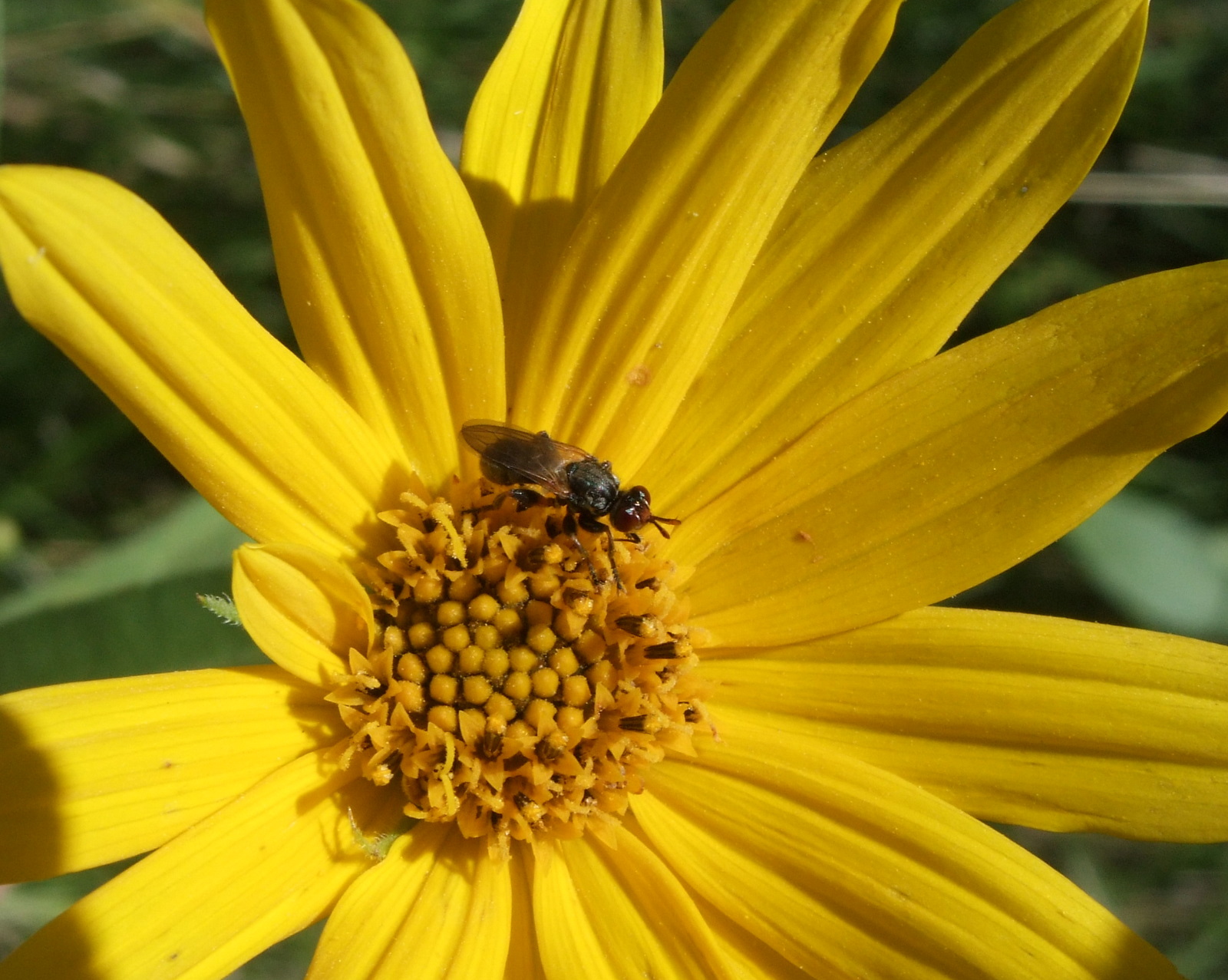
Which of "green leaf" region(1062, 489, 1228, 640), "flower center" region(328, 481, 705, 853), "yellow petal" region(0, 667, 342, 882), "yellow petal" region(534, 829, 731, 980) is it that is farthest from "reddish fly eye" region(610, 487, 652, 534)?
"green leaf" region(1062, 489, 1228, 640)

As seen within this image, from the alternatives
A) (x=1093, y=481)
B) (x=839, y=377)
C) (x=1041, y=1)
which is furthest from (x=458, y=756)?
(x=1041, y=1)

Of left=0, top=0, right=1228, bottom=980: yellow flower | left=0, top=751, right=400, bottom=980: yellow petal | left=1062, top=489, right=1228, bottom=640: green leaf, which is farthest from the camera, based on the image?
left=1062, top=489, right=1228, bottom=640: green leaf

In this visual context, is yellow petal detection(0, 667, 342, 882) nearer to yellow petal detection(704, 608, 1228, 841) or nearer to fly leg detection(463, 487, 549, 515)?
fly leg detection(463, 487, 549, 515)

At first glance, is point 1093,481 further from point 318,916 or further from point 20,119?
point 20,119

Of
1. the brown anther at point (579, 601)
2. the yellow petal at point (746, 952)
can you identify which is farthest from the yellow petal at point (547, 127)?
the yellow petal at point (746, 952)

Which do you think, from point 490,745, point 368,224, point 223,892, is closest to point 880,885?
point 490,745

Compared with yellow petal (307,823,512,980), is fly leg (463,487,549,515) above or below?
above
